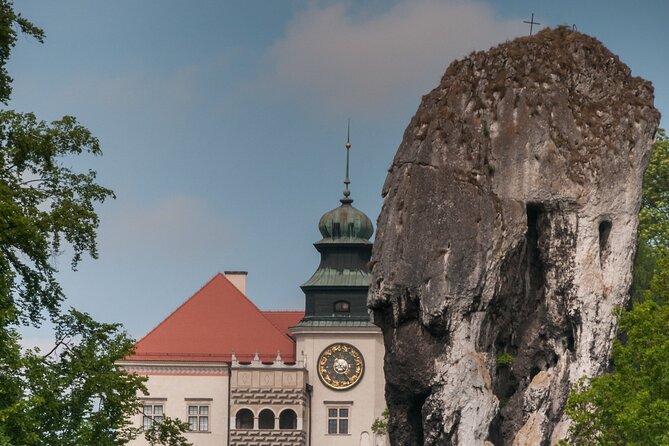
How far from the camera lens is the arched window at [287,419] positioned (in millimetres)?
81062

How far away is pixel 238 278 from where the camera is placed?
88000 millimetres

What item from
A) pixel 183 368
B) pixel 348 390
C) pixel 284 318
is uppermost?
pixel 284 318

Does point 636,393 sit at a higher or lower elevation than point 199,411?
lower

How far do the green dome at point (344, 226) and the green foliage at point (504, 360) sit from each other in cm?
4178

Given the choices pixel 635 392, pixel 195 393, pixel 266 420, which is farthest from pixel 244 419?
pixel 635 392

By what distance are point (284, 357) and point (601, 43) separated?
1597 inches

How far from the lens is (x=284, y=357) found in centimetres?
8275

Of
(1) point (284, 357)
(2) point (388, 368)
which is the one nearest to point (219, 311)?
(1) point (284, 357)

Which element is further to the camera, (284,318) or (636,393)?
(284,318)

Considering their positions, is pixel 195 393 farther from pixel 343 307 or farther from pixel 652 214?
pixel 652 214

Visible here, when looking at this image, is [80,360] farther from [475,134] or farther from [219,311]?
[219,311]

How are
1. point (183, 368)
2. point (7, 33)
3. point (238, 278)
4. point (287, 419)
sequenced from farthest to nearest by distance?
1. point (238, 278)
2. point (183, 368)
3. point (287, 419)
4. point (7, 33)

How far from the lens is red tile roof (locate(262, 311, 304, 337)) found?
87.2m

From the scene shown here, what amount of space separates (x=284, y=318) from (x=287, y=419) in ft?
25.5
